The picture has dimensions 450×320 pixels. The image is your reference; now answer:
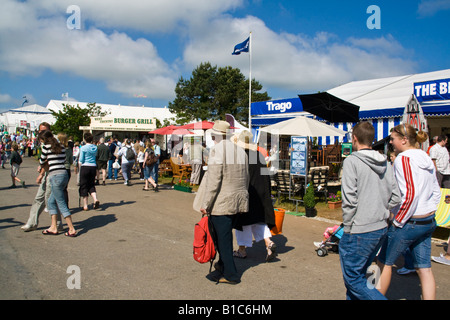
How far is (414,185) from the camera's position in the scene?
11.0ft

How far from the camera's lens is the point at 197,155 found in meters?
13.7

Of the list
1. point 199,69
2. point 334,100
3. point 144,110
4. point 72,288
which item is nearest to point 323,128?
point 334,100

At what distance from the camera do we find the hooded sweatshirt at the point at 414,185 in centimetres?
329

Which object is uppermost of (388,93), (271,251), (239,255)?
(388,93)

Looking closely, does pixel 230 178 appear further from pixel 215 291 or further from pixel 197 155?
pixel 197 155

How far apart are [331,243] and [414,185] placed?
2438mm

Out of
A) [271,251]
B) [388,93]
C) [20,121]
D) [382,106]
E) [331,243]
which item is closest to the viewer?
[271,251]

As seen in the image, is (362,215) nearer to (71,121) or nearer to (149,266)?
(149,266)

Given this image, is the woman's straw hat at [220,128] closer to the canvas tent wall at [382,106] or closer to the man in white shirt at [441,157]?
the man in white shirt at [441,157]

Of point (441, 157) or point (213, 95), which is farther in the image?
point (213, 95)

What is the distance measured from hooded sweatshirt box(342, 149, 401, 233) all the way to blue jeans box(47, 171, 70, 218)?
16.8 ft

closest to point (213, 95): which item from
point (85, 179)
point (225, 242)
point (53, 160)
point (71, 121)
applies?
point (71, 121)

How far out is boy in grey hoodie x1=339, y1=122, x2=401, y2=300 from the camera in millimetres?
2869

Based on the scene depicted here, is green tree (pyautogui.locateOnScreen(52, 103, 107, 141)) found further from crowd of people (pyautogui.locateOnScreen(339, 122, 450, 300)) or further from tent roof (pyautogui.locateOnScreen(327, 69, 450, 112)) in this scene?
crowd of people (pyautogui.locateOnScreen(339, 122, 450, 300))
